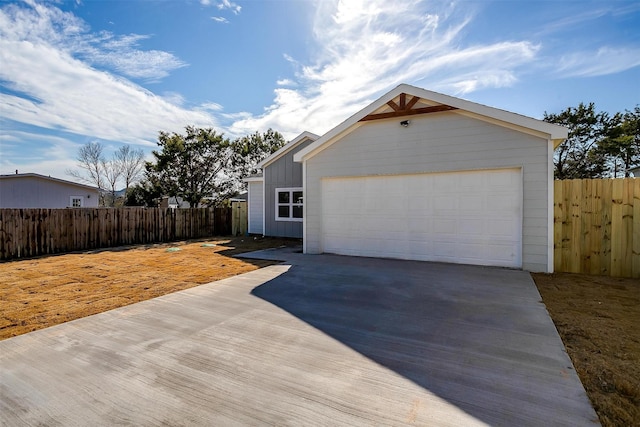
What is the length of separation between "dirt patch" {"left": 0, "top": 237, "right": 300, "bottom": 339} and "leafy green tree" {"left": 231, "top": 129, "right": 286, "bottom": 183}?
14864 millimetres

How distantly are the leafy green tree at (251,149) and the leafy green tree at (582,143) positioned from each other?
2010 cm

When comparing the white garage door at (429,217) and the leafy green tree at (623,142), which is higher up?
the leafy green tree at (623,142)

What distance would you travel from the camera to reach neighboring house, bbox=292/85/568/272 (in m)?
6.55

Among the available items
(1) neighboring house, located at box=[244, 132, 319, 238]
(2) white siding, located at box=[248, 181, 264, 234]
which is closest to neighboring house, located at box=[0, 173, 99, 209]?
(2) white siding, located at box=[248, 181, 264, 234]

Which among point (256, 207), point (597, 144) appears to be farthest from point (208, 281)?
point (597, 144)

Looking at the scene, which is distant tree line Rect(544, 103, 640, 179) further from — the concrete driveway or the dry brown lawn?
the concrete driveway

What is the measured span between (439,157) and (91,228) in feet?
38.1

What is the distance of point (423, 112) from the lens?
7.43 m

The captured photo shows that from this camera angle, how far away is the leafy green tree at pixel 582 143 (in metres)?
19.2

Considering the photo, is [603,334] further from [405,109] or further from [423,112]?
[405,109]

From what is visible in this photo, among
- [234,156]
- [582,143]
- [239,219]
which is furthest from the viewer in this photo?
[234,156]

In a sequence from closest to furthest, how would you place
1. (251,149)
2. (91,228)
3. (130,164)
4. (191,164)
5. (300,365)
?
1. (300,365)
2. (91,228)
3. (191,164)
4. (251,149)
5. (130,164)

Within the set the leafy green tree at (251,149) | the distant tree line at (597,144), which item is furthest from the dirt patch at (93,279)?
the distant tree line at (597,144)

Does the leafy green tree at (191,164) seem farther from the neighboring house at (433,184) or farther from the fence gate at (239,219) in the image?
the neighboring house at (433,184)
